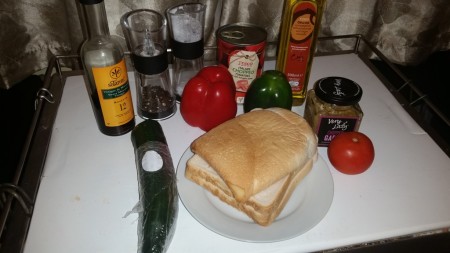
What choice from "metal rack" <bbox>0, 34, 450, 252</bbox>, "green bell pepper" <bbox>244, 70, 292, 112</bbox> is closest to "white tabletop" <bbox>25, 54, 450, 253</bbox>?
"metal rack" <bbox>0, 34, 450, 252</bbox>

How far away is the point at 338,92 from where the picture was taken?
0.72m

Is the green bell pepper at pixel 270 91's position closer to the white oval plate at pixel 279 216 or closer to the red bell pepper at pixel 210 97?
the red bell pepper at pixel 210 97

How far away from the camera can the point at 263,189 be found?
2.00 feet

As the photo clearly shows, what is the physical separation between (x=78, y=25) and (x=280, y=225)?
2.58 feet

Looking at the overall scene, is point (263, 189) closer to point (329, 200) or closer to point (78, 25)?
point (329, 200)

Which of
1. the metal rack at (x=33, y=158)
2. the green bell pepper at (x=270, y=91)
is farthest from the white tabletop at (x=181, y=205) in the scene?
the green bell pepper at (x=270, y=91)

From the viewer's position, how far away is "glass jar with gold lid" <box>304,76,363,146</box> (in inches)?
28.2

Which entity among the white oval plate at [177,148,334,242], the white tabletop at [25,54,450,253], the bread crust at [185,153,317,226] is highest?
the bread crust at [185,153,317,226]

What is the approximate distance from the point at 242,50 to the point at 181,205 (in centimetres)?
35

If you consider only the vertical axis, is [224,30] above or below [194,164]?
above

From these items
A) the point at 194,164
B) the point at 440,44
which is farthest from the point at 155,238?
the point at 440,44

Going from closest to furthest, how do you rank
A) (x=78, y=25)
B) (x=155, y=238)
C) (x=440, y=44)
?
(x=155, y=238) → (x=78, y=25) → (x=440, y=44)

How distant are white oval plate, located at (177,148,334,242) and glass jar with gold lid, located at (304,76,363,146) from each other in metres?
0.10

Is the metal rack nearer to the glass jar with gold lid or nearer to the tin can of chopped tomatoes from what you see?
the glass jar with gold lid
